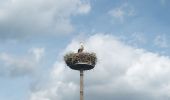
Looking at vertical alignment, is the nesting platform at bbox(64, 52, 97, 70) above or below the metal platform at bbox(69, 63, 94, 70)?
above

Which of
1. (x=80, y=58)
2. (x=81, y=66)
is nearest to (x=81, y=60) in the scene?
(x=80, y=58)

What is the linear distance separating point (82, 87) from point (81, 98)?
2.13 meters

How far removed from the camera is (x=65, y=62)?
2613 inches

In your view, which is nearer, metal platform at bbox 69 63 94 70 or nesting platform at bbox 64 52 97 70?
nesting platform at bbox 64 52 97 70

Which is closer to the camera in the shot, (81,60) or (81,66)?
(81,60)

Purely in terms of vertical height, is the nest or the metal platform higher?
the nest

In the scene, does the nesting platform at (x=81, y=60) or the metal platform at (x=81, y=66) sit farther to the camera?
the metal platform at (x=81, y=66)

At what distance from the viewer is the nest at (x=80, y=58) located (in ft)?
214

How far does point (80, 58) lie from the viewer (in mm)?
65438

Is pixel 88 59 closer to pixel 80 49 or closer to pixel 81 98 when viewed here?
pixel 80 49

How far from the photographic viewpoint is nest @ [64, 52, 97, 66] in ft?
214

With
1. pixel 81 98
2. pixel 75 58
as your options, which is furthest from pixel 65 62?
pixel 81 98

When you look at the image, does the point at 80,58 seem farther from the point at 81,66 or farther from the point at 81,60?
the point at 81,66

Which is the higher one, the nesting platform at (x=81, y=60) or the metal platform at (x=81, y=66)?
the nesting platform at (x=81, y=60)
